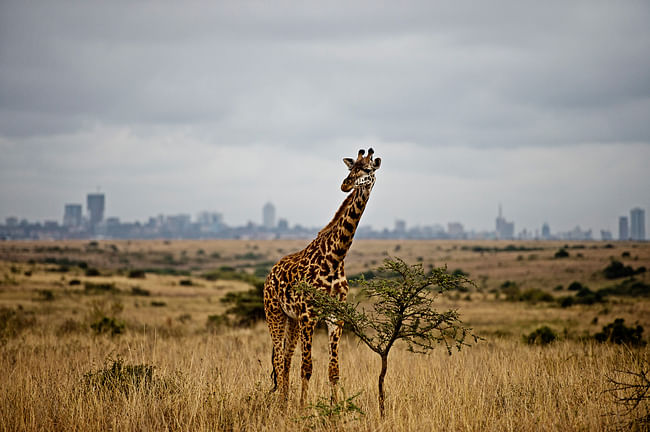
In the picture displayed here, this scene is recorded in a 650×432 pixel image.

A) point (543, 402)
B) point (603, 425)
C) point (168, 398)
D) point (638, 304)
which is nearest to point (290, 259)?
point (168, 398)

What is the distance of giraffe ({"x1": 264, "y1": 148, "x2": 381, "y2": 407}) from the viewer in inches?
282

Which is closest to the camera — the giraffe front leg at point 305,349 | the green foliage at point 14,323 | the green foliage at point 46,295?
the giraffe front leg at point 305,349

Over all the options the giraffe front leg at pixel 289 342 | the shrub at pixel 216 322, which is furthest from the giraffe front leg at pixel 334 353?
the shrub at pixel 216 322

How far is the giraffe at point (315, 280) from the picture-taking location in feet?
23.5

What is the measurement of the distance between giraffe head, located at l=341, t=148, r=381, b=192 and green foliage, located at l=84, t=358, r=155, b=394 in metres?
4.29

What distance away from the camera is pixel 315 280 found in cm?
751

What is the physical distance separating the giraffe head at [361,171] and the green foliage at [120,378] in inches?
169

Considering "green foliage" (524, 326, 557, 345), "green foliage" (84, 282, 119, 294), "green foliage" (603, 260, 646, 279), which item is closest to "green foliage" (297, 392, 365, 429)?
→ "green foliage" (524, 326, 557, 345)

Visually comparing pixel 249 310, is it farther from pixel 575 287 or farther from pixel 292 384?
pixel 575 287

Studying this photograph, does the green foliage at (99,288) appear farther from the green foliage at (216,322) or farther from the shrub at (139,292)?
the green foliage at (216,322)

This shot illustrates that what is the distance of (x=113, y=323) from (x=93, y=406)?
1069 cm

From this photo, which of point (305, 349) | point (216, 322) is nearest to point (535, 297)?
point (216, 322)

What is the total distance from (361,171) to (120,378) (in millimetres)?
5197

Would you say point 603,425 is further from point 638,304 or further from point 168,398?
point 638,304
